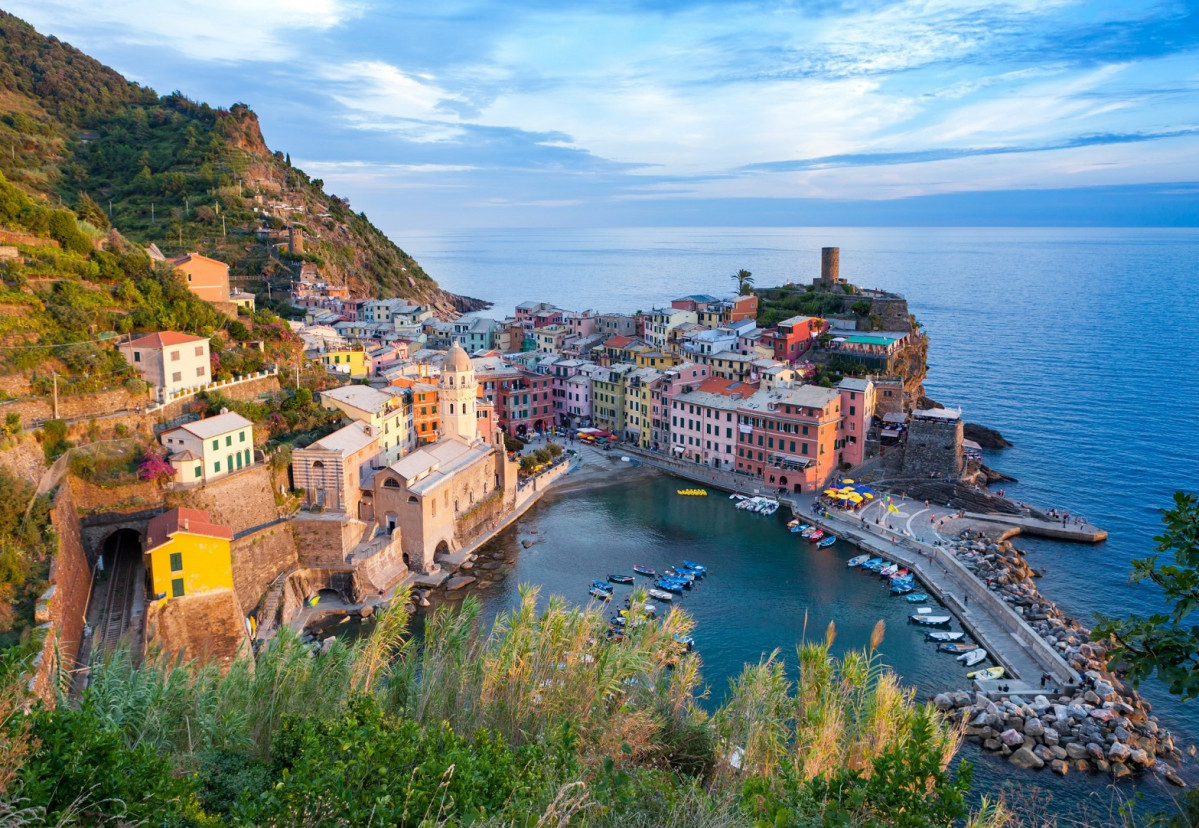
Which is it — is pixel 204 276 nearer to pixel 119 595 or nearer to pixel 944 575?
pixel 119 595

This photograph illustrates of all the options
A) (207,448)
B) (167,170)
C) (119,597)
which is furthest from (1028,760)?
(167,170)

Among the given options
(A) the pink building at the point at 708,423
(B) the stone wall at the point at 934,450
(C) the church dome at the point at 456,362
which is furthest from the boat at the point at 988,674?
(C) the church dome at the point at 456,362

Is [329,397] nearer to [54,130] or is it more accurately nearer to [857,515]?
[857,515]

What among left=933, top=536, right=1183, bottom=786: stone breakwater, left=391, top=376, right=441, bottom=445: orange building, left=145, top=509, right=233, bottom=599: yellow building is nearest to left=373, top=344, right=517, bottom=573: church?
left=391, top=376, right=441, bottom=445: orange building

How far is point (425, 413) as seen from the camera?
3684 centimetres

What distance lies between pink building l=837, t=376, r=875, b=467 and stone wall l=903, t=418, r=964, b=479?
2167mm

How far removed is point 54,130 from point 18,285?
160 feet

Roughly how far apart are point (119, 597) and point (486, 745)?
16.5m

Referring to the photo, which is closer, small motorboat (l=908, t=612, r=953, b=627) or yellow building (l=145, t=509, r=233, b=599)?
yellow building (l=145, t=509, r=233, b=599)

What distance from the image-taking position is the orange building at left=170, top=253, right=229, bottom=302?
35.0 metres

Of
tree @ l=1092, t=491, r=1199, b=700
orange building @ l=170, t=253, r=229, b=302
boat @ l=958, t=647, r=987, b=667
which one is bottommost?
boat @ l=958, t=647, r=987, b=667

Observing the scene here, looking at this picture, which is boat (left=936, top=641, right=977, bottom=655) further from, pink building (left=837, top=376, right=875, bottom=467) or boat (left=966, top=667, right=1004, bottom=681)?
pink building (left=837, top=376, right=875, bottom=467)

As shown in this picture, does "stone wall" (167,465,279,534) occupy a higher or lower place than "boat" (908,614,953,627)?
higher

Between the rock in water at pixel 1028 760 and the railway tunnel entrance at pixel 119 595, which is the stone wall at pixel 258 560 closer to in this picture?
the railway tunnel entrance at pixel 119 595
